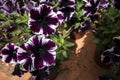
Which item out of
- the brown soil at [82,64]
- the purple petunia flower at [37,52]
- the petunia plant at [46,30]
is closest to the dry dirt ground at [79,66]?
the brown soil at [82,64]

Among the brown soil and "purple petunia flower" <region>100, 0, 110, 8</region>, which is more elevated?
"purple petunia flower" <region>100, 0, 110, 8</region>

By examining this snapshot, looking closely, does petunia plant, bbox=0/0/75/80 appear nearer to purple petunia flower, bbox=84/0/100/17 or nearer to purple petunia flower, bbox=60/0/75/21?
purple petunia flower, bbox=60/0/75/21

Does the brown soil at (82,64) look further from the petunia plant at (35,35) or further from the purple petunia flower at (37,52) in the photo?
the purple petunia flower at (37,52)

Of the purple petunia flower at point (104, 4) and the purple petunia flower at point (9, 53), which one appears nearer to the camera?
the purple petunia flower at point (9, 53)

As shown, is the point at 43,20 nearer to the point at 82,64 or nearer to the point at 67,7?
the point at 67,7

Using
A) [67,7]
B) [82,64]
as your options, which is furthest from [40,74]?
[82,64]

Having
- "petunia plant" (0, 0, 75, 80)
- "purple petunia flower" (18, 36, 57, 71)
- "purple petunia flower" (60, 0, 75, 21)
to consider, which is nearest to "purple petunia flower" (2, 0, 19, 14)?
"petunia plant" (0, 0, 75, 80)
